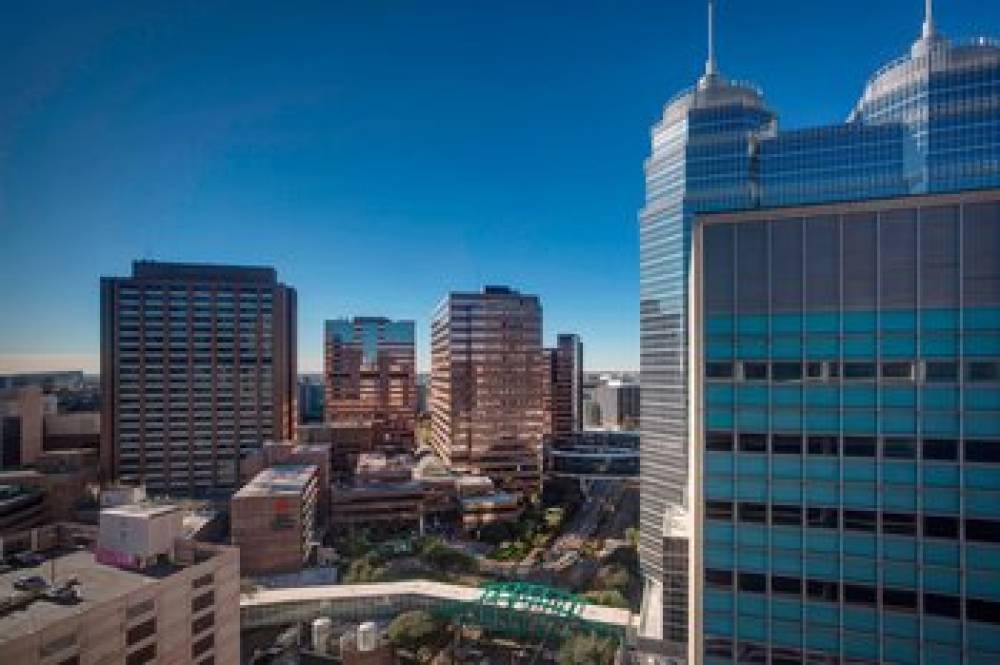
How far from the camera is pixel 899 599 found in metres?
13.6

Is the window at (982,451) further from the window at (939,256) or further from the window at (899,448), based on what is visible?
the window at (939,256)

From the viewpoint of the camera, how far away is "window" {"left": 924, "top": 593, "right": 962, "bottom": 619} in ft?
43.3

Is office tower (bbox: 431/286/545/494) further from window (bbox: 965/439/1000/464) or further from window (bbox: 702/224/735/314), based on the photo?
window (bbox: 965/439/1000/464)

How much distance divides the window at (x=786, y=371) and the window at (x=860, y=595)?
207 inches

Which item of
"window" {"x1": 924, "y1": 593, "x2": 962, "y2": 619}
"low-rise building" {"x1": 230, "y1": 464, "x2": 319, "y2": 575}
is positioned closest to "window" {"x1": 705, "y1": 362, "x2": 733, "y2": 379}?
"window" {"x1": 924, "y1": 593, "x2": 962, "y2": 619}

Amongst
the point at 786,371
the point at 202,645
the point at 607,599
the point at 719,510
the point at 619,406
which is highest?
the point at 786,371

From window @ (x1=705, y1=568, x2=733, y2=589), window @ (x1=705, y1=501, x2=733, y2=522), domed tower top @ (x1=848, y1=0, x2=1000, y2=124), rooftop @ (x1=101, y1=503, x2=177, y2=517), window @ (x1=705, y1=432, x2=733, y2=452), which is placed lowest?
window @ (x1=705, y1=568, x2=733, y2=589)

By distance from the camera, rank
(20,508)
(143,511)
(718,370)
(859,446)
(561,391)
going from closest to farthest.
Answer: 1. (859,446)
2. (718,370)
3. (143,511)
4. (20,508)
5. (561,391)

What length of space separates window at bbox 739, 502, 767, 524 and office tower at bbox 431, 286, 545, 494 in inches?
1856

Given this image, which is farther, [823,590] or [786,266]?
[786,266]

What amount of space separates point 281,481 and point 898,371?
41786 mm

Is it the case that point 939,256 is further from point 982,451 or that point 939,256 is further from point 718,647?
point 718,647

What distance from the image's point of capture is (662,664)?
84.8 ft

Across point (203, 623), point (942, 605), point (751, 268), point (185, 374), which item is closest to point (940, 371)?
point (751, 268)
